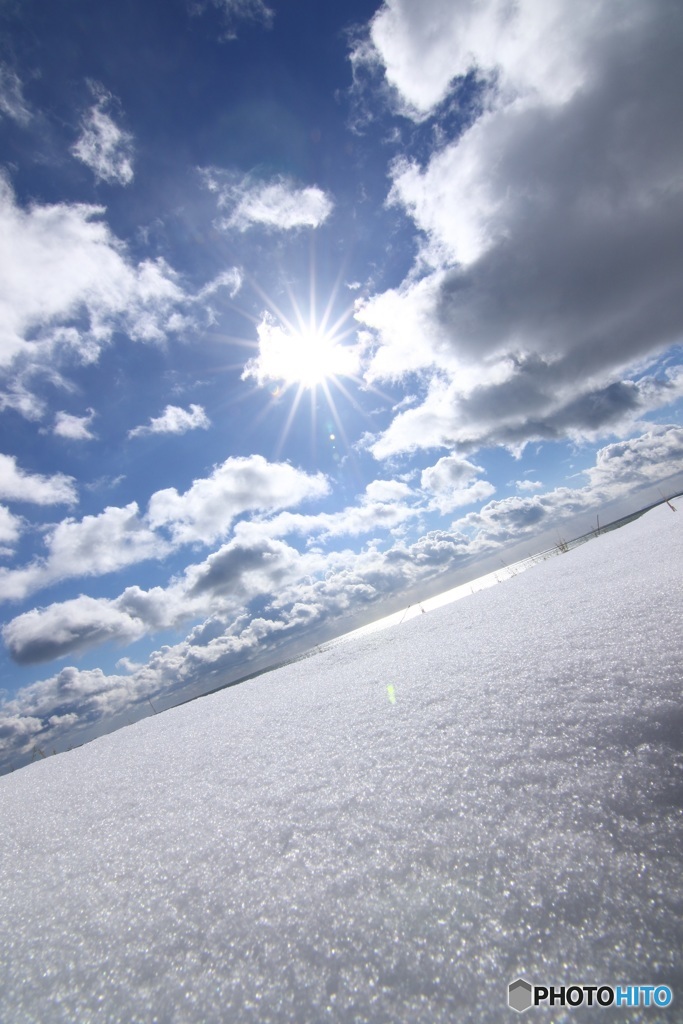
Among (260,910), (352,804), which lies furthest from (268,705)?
(260,910)

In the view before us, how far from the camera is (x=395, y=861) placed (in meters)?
1.49

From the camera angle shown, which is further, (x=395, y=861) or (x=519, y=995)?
(x=395, y=861)

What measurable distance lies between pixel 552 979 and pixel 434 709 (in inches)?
59.9

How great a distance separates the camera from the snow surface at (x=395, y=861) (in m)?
Answer: 1.13

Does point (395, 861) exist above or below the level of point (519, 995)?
above

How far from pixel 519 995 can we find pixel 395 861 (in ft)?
1.73

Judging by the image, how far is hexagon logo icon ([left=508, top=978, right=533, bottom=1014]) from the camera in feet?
3.34

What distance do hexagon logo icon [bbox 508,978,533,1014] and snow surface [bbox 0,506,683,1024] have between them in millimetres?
26

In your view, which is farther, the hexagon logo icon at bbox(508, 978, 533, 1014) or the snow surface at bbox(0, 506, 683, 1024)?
the snow surface at bbox(0, 506, 683, 1024)

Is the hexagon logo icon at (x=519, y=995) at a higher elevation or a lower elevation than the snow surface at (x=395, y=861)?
lower

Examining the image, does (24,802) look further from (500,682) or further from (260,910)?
(500,682)

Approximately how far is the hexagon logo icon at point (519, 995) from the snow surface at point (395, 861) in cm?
→ 3

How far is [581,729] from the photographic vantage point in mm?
1892

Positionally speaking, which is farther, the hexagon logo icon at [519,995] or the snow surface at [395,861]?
the snow surface at [395,861]
